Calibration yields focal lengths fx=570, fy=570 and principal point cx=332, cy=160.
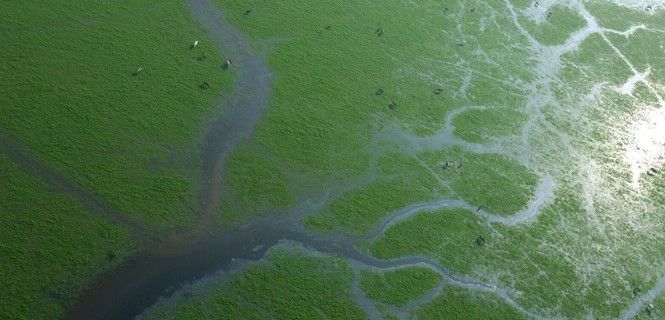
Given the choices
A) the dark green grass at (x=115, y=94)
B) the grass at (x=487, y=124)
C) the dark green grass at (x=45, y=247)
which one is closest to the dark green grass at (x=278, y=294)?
the dark green grass at (x=45, y=247)

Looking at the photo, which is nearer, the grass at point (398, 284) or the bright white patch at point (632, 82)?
the grass at point (398, 284)

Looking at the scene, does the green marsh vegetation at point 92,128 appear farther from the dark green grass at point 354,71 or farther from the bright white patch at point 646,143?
the bright white patch at point 646,143

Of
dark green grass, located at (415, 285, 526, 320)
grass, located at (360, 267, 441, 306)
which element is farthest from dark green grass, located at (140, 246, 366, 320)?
dark green grass, located at (415, 285, 526, 320)

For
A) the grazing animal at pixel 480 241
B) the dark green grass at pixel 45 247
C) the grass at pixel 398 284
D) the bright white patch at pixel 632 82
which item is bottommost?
the dark green grass at pixel 45 247

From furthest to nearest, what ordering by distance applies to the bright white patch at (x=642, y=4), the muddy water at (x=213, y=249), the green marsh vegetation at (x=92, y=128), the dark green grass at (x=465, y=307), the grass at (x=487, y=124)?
the bright white patch at (x=642, y=4) < the grass at (x=487, y=124) < the dark green grass at (x=465, y=307) < the green marsh vegetation at (x=92, y=128) < the muddy water at (x=213, y=249)

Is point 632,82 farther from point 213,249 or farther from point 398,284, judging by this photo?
point 213,249

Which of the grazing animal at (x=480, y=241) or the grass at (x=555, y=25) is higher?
the grass at (x=555, y=25)

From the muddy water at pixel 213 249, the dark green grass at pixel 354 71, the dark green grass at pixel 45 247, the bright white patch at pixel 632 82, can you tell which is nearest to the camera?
the dark green grass at pixel 45 247

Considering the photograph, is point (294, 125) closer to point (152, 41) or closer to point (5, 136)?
point (152, 41)
